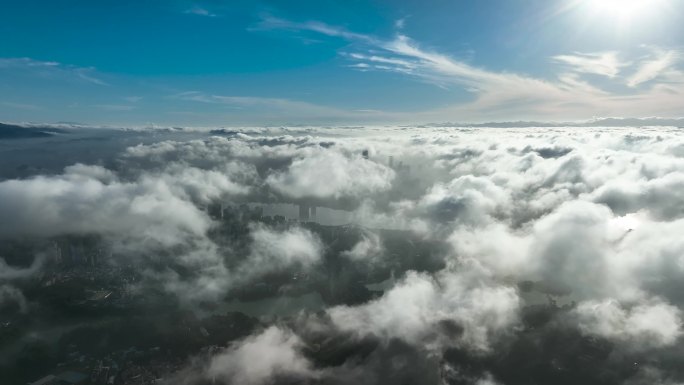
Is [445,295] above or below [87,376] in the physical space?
above

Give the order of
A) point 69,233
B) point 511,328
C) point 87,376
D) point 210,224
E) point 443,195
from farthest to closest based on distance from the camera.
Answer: point 443,195, point 210,224, point 69,233, point 511,328, point 87,376

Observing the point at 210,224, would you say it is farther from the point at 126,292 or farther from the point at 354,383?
the point at 354,383

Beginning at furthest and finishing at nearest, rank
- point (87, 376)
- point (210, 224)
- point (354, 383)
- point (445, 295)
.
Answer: point (210, 224), point (445, 295), point (87, 376), point (354, 383)

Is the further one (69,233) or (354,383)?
(69,233)

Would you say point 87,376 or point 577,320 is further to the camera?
point 577,320

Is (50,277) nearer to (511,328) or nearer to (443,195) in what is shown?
(511,328)

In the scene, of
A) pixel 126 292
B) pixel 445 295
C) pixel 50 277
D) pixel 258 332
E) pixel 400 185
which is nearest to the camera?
pixel 258 332

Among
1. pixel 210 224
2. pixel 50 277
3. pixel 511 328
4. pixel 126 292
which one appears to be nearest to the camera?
pixel 511 328

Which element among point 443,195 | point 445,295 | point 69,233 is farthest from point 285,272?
point 443,195

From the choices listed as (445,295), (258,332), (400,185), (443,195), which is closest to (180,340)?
(258,332)
